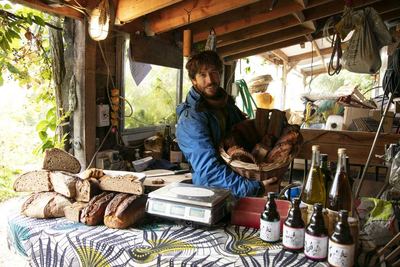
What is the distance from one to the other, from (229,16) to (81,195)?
2.65 metres

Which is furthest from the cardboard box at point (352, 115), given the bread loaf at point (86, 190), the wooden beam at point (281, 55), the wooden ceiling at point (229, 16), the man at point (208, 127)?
the wooden beam at point (281, 55)

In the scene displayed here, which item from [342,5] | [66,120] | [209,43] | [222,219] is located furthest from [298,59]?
[222,219]

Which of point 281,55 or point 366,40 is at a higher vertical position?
point 281,55

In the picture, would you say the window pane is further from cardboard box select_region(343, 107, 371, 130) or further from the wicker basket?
cardboard box select_region(343, 107, 371, 130)

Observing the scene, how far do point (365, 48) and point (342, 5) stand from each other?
0.89 metres

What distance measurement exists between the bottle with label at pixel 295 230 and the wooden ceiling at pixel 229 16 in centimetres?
168

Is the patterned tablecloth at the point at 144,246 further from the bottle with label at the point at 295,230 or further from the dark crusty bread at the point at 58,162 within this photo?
the dark crusty bread at the point at 58,162

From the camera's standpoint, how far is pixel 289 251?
106 cm

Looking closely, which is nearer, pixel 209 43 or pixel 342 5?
pixel 209 43

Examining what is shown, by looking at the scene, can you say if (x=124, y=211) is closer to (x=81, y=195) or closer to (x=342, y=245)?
(x=81, y=195)

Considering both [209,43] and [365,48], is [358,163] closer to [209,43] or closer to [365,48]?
[365,48]

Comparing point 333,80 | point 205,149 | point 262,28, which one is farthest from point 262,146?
point 333,80

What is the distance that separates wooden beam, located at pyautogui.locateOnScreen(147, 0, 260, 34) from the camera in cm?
271

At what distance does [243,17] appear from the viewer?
3.43m
